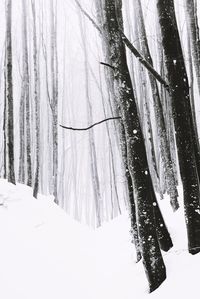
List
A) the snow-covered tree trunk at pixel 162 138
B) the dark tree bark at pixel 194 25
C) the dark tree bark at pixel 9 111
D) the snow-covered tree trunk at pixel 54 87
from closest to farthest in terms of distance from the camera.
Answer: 1. the snow-covered tree trunk at pixel 162 138
2. the dark tree bark at pixel 194 25
3. the dark tree bark at pixel 9 111
4. the snow-covered tree trunk at pixel 54 87

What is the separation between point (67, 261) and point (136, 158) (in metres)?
2.85

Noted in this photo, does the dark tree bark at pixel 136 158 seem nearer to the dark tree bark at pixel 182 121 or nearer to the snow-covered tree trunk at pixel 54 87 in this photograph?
the dark tree bark at pixel 182 121

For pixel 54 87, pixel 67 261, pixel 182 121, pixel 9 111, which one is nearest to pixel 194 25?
pixel 182 121

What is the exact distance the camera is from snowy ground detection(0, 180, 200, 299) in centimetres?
377

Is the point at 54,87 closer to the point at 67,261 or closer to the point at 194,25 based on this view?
the point at 194,25

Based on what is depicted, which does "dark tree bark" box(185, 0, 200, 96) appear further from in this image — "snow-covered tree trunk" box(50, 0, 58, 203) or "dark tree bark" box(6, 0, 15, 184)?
"snow-covered tree trunk" box(50, 0, 58, 203)

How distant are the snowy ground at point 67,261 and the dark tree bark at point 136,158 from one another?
0.23 m

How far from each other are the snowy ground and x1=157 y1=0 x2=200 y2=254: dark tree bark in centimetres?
44

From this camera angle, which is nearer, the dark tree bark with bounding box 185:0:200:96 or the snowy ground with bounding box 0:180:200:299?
the snowy ground with bounding box 0:180:200:299

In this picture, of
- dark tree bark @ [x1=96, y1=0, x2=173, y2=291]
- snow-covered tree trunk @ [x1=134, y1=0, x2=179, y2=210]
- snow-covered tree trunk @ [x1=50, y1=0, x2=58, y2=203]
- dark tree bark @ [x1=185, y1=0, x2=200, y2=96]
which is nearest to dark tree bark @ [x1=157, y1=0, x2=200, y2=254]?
dark tree bark @ [x1=96, y1=0, x2=173, y2=291]

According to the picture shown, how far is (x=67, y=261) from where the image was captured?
19.1ft

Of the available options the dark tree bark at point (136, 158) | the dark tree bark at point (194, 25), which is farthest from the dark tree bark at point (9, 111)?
the dark tree bark at point (136, 158)

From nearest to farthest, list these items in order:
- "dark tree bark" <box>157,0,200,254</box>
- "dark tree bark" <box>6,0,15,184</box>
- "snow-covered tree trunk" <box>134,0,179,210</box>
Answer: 1. "dark tree bark" <box>157,0,200,254</box>
2. "snow-covered tree trunk" <box>134,0,179,210</box>
3. "dark tree bark" <box>6,0,15,184</box>

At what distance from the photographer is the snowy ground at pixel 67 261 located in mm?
3766
